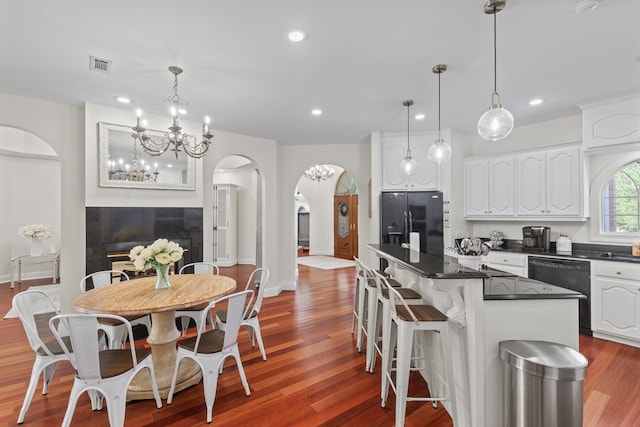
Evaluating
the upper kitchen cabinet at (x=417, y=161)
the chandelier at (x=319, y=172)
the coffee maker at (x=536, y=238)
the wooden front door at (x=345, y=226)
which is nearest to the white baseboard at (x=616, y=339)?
the coffee maker at (x=536, y=238)

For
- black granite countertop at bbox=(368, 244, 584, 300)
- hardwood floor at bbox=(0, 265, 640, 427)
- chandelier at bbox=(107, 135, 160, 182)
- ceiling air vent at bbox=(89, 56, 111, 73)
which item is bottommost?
hardwood floor at bbox=(0, 265, 640, 427)

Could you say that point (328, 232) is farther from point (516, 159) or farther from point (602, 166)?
point (602, 166)

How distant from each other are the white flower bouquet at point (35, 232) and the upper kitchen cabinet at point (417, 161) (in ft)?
20.9

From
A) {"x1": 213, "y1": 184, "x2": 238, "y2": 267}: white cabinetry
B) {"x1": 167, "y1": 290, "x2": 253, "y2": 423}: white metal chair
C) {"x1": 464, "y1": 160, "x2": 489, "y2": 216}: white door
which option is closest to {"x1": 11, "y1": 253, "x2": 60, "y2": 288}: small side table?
{"x1": 213, "y1": 184, "x2": 238, "y2": 267}: white cabinetry

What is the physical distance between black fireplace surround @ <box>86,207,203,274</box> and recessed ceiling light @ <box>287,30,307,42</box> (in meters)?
2.96

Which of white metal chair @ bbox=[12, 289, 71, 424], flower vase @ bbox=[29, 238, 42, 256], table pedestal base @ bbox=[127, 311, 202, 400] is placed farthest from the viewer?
flower vase @ bbox=[29, 238, 42, 256]

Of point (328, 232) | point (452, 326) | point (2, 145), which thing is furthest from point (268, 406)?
point (328, 232)

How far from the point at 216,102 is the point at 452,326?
3387mm

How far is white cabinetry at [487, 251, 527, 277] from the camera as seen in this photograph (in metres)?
3.99

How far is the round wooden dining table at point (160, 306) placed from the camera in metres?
2.18

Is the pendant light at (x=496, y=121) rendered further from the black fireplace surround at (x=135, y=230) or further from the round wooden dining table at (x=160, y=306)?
the black fireplace surround at (x=135, y=230)

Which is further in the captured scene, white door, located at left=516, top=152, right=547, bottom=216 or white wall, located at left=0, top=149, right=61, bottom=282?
white wall, located at left=0, top=149, right=61, bottom=282

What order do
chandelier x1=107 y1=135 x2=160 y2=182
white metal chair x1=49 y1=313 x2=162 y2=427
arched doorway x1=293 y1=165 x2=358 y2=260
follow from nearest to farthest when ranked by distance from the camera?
white metal chair x1=49 y1=313 x2=162 y2=427 → chandelier x1=107 y1=135 x2=160 y2=182 → arched doorway x1=293 y1=165 x2=358 y2=260

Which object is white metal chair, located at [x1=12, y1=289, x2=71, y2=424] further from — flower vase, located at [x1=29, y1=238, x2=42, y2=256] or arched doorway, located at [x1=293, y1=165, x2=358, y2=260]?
arched doorway, located at [x1=293, y1=165, x2=358, y2=260]
